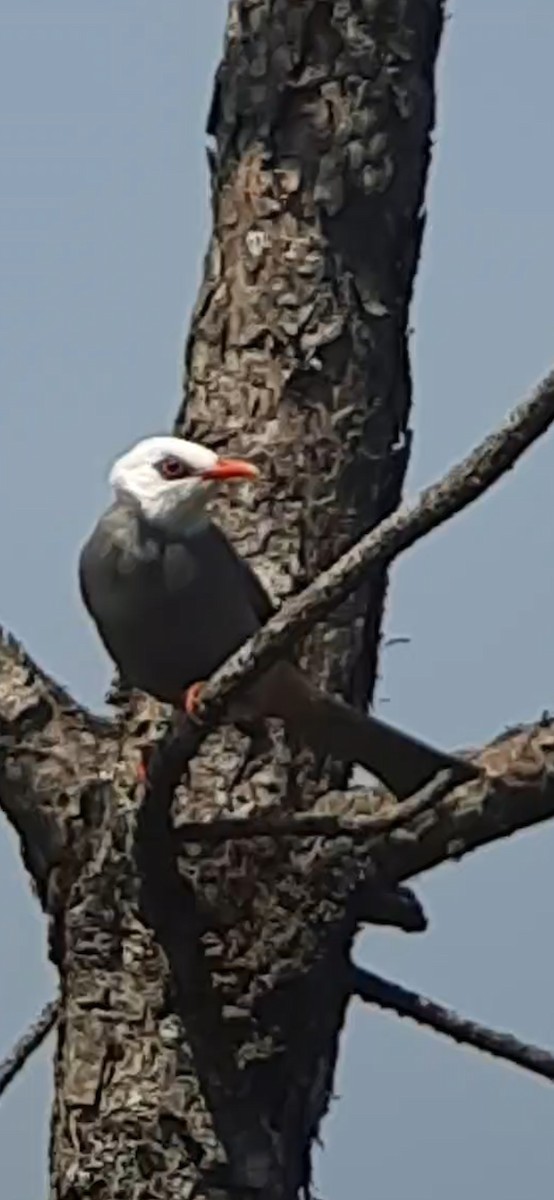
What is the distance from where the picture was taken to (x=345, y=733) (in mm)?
4402

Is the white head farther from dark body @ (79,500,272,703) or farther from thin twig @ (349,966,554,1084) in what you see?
thin twig @ (349,966,554,1084)

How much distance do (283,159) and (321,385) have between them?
1.40ft

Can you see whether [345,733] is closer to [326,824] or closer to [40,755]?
[40,755]

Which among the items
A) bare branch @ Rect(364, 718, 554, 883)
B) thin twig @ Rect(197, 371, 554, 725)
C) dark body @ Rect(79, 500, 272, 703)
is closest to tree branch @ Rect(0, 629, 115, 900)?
dark body @ Rect(79, 500, 272, 703)

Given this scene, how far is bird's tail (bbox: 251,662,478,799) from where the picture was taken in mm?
A: 4184

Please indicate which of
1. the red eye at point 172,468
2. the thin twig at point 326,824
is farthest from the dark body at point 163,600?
the thin twig at point 326,824

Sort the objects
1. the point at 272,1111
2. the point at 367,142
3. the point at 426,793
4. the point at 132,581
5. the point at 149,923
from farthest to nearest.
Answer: the point at 132,581 → the point at 367,142 → the point at 272,1111 → the point at 149,923 → the point at 426,793

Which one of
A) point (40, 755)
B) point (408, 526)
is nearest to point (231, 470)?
point (40, 755)

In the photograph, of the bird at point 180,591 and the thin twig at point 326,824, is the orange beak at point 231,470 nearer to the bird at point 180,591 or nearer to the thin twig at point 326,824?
the bird at point 180,591

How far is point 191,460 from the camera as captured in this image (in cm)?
468

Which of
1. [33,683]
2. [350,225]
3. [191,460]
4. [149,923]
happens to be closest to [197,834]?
[149,923]

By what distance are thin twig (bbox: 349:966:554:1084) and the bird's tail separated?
1.32 ft

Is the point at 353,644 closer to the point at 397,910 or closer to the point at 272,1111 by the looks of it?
the point at 397,910

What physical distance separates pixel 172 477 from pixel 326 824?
1.27 meters
